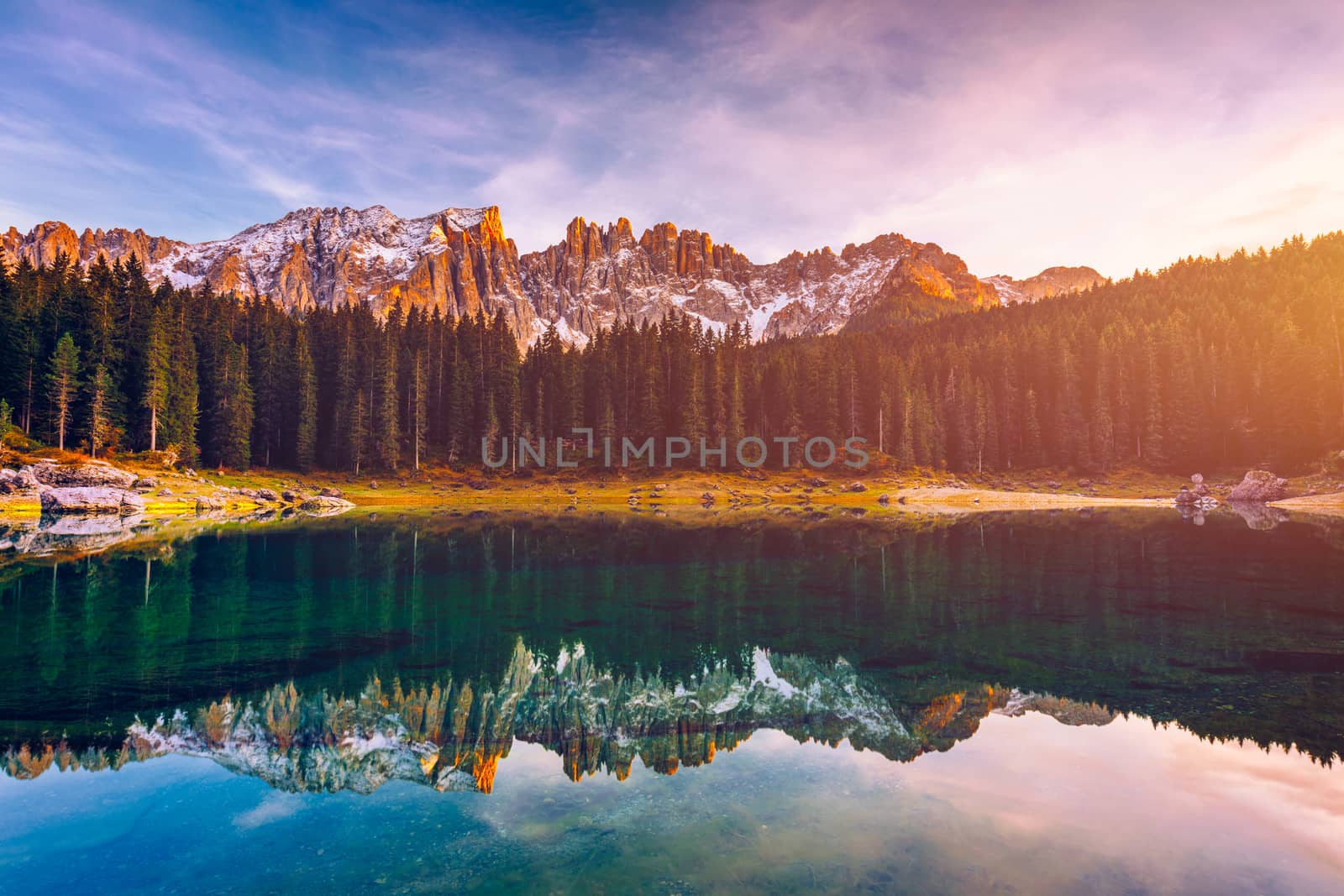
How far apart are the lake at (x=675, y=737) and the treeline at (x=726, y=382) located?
63385mm

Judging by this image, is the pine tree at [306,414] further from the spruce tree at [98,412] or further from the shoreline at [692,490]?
the spruce tree at [98,412]

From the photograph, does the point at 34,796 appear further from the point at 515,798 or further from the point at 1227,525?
the point at 1227,525

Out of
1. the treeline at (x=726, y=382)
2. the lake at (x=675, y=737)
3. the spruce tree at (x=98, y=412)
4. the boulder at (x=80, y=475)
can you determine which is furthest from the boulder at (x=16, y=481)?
the lake at (x=675, y=737)

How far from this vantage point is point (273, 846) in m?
8.23

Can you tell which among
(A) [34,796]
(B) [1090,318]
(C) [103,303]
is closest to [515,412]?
(C) [103,303]

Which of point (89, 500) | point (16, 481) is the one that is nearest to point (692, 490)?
point (89, 500)

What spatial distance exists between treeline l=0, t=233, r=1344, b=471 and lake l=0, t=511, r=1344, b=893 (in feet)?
208

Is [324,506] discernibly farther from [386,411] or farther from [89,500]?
[386,411]

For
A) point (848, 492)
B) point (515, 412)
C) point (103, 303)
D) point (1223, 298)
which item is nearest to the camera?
point (103, 303)

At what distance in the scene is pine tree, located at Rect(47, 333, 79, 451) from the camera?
199 ft

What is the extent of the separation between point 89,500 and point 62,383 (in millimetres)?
13901

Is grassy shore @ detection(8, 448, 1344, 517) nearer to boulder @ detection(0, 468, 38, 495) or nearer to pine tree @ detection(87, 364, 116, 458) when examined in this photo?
pine tree @ detection(87, 364, 116, 458)

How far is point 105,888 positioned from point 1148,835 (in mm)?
12337

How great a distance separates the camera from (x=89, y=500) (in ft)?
179
